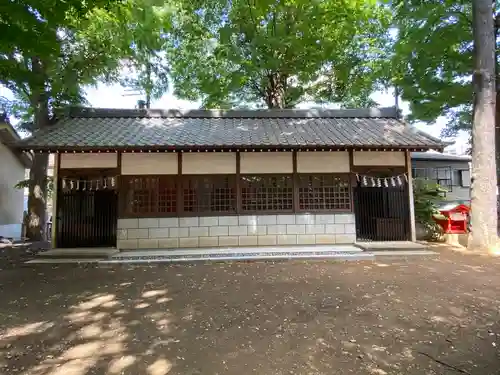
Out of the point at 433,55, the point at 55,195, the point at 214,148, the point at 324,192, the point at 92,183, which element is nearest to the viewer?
the point at 214,148

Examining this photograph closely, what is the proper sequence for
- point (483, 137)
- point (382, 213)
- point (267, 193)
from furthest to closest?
point (382, 213)
point (267, 193)
point (483, 137)

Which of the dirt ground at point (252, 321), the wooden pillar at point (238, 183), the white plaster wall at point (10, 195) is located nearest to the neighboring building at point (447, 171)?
the dirt ground at point (252, 321)

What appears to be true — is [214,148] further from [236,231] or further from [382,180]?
[382,180]

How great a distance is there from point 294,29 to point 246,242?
35.4ft

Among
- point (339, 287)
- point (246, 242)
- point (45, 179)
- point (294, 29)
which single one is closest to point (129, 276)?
point (246, 242)

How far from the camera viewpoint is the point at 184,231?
→ 9453mm

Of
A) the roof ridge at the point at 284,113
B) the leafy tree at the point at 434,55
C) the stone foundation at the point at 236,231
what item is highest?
the leafy tree at the point at 434,55

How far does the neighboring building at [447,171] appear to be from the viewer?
17.2 metres

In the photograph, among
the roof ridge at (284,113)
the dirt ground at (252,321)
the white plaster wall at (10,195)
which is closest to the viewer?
the dirt ground at (252,321)

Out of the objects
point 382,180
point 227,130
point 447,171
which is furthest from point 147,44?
point 447,171

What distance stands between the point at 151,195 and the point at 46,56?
5122 millimetres

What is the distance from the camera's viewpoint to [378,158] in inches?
392

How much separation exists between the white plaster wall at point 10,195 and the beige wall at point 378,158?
50.3 feet

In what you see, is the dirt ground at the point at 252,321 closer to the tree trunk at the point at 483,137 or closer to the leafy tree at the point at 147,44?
the tree trunk at the point at 483,137
